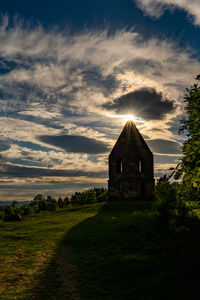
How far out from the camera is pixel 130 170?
27250mm

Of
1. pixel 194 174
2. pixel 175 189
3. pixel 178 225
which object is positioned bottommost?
pixel 178 225

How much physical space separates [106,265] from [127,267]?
31.1 inches

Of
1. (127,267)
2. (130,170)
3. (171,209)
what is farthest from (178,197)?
(130,170)

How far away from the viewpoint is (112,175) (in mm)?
28328

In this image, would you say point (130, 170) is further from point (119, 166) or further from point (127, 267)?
point (127, 267)

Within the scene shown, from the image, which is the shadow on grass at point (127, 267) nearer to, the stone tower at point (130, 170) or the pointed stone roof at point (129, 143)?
the stone tower at point (130, 170)

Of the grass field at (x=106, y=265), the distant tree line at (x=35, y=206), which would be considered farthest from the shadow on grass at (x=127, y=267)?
the distant tree line at (x=35, y=206)

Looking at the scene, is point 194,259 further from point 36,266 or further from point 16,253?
point 16,253

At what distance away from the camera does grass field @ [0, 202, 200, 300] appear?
6.08 meters

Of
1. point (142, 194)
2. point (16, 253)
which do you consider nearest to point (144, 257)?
point (16, 253)

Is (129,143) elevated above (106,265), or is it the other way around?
(129,143)

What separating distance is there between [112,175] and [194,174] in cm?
1826

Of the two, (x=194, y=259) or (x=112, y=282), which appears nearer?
(x=112, y=282)

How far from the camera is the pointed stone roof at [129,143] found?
92.3 feet
